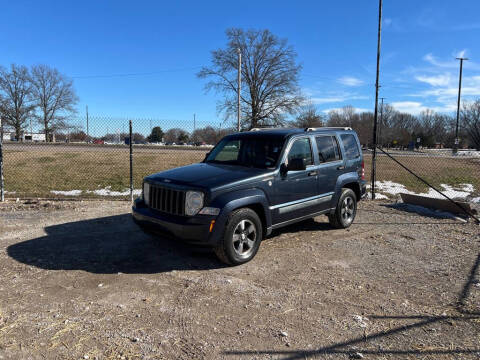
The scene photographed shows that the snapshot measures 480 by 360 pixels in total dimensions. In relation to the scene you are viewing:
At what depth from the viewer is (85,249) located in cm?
516

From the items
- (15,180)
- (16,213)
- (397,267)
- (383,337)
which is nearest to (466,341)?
(383,337)

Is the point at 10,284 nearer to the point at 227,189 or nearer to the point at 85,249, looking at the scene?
the point at 85,249

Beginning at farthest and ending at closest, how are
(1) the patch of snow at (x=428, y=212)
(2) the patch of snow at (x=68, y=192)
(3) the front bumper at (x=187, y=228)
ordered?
(2) the patch of snow at (x=68, y=192) < (1) the patch of snow at (x=428, y=212) < (3) the front bumper at (x=187, y=228)

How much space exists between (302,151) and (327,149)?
28.8 inches

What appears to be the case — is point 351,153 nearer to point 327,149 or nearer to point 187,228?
point 327,149

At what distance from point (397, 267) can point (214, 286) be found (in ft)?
8.18

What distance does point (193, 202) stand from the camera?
4.31m

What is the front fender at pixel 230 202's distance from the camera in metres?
4.24

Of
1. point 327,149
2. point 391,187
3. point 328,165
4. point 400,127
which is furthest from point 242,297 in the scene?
point 400,127

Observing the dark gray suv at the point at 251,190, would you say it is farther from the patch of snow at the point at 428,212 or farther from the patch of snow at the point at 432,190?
the patch of snow at the point at 432,190

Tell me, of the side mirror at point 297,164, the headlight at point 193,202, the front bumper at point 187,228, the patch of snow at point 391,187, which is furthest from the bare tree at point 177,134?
the headlight at point 193,202

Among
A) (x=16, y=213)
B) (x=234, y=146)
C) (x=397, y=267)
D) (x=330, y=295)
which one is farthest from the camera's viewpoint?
(x=16, y=213)

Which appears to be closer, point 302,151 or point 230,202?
point 230,202

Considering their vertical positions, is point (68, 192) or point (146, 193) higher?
point (146, 193)
